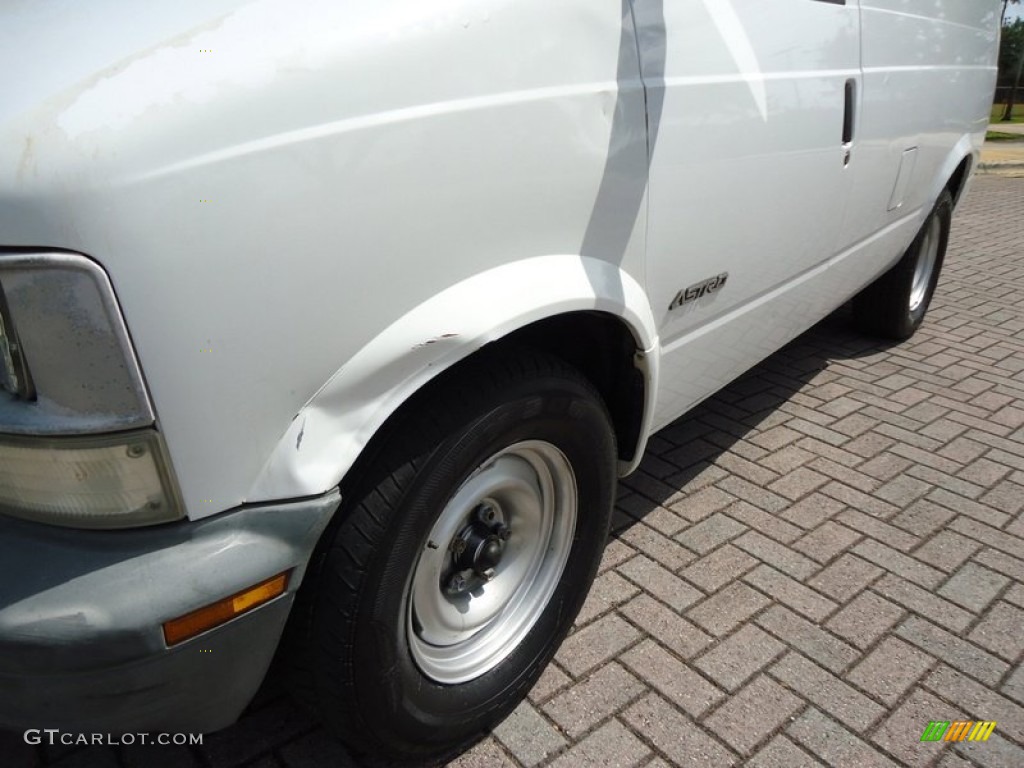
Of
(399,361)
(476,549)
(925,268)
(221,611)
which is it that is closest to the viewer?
(221,611)

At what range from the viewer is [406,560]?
59.4 inches

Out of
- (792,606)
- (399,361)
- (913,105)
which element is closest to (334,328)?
(399,361)

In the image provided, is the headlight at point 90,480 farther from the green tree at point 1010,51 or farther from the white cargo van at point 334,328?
the green tree at point 1010,51

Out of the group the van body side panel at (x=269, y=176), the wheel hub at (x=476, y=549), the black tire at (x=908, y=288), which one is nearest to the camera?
the van body side panel at (x=269, y=176)

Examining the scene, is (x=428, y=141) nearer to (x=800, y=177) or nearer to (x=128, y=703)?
(x=128, y=703)

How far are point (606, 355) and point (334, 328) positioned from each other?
0.92 m

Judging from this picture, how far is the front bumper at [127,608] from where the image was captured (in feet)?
3.87

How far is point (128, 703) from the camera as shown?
1266mm

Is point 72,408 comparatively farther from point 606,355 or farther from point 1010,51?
point 1010,51

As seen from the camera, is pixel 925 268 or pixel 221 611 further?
pixel 925 268

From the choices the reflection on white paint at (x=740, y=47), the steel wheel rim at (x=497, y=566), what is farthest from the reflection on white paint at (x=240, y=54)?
the reflection on white paint at (x=740, y=47)

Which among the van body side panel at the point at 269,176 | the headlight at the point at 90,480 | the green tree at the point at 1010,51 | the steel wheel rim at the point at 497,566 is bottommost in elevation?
the green tree at the point at 1010,51

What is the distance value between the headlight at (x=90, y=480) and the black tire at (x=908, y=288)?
4068mm

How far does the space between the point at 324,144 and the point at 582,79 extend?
2.09 feet
